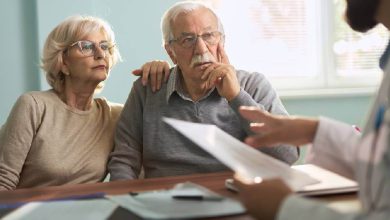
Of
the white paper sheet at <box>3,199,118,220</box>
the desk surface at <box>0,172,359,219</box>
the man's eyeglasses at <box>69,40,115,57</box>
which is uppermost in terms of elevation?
the man's eyeglasses at <box>69,40,115,57</box>

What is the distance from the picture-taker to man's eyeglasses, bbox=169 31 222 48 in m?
2.04

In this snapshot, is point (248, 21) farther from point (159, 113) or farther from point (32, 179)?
point (32, 179)

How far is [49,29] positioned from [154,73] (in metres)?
1.18

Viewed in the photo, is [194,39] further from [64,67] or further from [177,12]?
[64,67]

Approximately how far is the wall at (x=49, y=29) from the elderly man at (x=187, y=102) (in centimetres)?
114

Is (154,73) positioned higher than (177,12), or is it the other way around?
(177,12)

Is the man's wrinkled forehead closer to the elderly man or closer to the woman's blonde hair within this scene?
the elderly man

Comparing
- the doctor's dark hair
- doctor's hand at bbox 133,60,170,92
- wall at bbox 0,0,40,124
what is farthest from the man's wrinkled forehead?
wall at bbox 0,0,40,124

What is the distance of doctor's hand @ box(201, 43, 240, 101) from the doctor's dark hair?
51cm

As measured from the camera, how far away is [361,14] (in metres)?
1.36


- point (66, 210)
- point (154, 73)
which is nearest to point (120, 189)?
point (66, 210)

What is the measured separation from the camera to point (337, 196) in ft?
4.01

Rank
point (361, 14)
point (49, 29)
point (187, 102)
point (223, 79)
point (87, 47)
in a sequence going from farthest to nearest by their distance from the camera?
point (49, 29), point (87, 47), point (187, 102), point (223, 79), point (361, 14)

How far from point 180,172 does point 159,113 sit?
0.76ft
